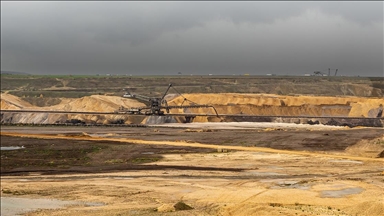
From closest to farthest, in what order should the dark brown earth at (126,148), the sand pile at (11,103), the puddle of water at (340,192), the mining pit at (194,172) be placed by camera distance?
1. the mining pit at (194,172)
2. the puddle of water at (340,192)
3. the dark brown earth at (126,148)
4. the sand pile at (11,103)

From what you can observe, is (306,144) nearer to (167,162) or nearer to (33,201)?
(167,162)

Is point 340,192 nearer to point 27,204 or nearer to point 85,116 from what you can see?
point 27,204

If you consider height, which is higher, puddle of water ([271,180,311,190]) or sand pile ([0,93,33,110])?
puddle of water ([271,180,311,190])

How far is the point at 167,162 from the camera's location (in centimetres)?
5044

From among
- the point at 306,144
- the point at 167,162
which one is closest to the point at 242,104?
the point at 306,144

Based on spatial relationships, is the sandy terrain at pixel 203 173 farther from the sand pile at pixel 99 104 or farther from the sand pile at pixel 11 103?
the sand pile at pixel 11 103

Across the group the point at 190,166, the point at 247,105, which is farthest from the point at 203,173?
the point at 247,105

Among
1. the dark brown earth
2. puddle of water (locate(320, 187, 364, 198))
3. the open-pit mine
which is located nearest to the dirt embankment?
the open-pit mine

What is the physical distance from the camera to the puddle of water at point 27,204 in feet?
103

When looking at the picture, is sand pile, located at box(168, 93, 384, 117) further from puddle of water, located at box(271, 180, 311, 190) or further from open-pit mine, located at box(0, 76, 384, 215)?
puddle of water, located at box(271, 180, 311, 190)

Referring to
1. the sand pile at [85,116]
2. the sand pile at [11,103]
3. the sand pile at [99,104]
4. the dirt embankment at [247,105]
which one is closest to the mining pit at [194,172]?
the sand pile at [85,116]

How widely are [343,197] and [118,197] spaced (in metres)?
13.8

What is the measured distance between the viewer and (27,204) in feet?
108

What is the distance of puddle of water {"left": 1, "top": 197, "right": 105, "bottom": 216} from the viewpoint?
3153cm
